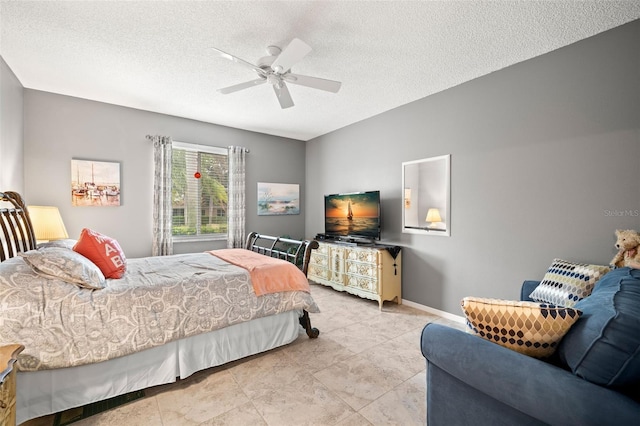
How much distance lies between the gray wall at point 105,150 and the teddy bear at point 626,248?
4787mm

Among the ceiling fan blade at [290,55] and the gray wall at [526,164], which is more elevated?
the ceiling fan blade at [290,55]

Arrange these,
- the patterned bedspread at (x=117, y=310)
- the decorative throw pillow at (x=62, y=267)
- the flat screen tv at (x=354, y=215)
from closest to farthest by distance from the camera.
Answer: the patterned bedspread at (x=117, y=310) < the decorative throw pillow at (x=62, y=267) < the flat screen tv at (x=354, y=215)

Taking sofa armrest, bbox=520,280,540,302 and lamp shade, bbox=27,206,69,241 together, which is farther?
lamp shade, bbox=27,206,69,241

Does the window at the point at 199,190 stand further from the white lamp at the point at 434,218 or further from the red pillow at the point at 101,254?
the white lamp at the point at 434,218

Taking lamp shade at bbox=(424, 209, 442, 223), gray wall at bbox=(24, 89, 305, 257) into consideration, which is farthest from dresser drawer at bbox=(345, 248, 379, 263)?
gray wall at bbox=(24, 89, 305, 257)

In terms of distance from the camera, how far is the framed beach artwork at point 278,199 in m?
5.38

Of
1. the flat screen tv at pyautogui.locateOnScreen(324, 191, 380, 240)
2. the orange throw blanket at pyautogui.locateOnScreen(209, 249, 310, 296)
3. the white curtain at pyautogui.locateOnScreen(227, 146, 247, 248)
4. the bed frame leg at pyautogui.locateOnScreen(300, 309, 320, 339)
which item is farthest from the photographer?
the white curtain at pyautogui.locateOnScreen(227, 146, 247, 248)

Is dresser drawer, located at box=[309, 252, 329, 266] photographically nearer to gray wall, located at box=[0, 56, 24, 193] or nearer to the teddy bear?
the teddy bear

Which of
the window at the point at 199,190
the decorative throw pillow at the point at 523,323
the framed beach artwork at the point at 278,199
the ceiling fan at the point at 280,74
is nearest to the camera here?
the decorative throw pillow at the point at 523,323

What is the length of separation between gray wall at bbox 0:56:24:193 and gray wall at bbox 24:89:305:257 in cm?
19

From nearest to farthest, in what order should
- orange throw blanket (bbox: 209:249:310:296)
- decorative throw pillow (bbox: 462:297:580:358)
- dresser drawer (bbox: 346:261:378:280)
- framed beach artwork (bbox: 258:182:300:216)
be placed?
decorative throw pillow (bbox: 462:297:580:358), orange throw blanket (bbox: 209:249:310:296), dresser drawer (bbox: 346:261:378:280), framed beach artwork (bbox: 258:182:300:216)

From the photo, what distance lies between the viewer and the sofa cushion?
2.89ft

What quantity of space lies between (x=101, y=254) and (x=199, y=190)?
8.75ft

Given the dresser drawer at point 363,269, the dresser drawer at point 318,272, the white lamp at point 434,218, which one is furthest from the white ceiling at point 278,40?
the dresser drawer at point 318,272
